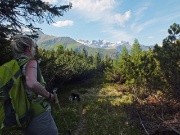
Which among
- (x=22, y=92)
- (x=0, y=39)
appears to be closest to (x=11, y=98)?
(x=22, y=92)

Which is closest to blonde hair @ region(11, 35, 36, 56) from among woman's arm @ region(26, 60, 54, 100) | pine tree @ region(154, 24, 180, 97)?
woman's arm @ region(26, 60, 54, 100)

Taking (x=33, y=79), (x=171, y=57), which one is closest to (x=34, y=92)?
(x=33, y=79)

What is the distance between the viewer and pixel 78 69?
137 ft

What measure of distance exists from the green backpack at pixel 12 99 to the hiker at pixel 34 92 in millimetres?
118

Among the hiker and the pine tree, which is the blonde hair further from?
the pine tree

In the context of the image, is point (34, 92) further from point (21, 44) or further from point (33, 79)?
point (21, 44)

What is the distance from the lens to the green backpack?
10.7 feet

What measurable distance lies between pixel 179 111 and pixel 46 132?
8.98m

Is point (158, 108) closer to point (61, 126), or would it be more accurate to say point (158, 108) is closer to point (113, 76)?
point (61, 126)

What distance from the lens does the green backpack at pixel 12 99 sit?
326 centimetres

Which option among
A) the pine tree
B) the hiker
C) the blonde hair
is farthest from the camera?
the pine tree

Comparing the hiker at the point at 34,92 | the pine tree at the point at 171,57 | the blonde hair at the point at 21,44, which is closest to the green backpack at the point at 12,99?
the hiker at the point at 34,92

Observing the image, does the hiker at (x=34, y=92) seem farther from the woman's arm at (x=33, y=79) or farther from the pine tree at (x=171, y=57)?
the pine tree at (x=171, y=57)

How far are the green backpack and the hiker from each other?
12 centimetres
